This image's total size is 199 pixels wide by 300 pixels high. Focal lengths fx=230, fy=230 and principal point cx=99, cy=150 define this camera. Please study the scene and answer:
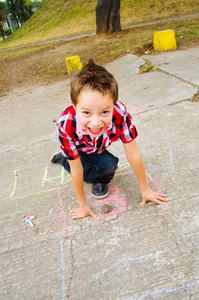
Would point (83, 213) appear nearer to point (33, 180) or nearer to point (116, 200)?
point (116, 200)

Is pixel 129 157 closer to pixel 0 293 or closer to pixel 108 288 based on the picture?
pixel 108 288

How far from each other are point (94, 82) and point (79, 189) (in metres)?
0.75

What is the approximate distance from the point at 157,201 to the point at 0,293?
1.12 m

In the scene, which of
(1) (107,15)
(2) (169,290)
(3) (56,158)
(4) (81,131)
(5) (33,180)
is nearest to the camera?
(2) (169,290)

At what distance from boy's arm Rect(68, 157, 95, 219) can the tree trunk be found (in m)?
8.08

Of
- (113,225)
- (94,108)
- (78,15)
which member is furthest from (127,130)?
(78,15)

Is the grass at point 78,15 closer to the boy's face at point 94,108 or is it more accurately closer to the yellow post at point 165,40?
the yellow post at point 165,40

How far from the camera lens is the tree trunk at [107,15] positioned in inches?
Answer: 311

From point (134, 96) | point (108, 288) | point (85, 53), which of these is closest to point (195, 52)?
point (134, 96)

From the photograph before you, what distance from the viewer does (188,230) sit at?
1418 mm

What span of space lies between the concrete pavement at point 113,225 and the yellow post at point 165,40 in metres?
2.75

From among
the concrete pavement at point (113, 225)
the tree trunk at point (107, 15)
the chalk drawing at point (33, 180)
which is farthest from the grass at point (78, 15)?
the chalk drawing at point (33, 180)

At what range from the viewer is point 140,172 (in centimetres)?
157

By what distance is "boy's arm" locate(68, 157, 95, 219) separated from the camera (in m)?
1.55
